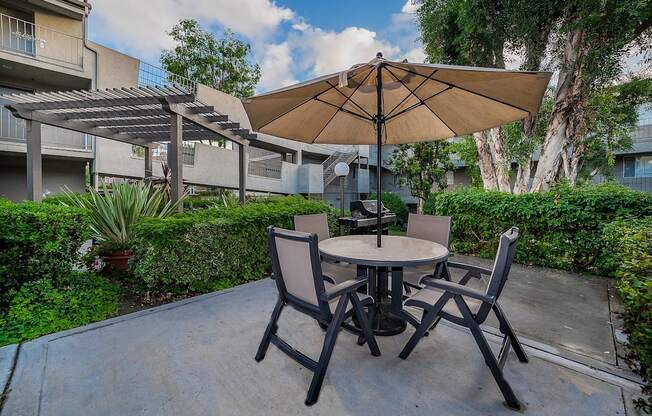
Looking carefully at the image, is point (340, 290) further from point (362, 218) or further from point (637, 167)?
point (637, 167)

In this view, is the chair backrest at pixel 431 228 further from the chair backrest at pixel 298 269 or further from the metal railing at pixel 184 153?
the metal railing at pixel 184 153

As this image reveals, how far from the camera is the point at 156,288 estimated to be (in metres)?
3.63

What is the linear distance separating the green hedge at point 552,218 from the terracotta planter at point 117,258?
6.18 m

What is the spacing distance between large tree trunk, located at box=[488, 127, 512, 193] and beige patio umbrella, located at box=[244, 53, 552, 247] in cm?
598

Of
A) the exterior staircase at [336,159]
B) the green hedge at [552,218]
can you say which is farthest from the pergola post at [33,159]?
the exterior staircase at [336,159]

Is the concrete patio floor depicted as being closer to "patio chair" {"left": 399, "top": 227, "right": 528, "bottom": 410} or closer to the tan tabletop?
"patio chair" {"left": 399, "top": 227, "right": 528, "bottom": 410}

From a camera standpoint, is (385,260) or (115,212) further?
(115,212)

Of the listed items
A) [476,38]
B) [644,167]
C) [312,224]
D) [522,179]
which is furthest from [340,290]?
[644,167]

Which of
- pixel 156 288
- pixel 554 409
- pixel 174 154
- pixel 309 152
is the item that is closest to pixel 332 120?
pixel 174 154

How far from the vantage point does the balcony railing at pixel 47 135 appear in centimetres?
901

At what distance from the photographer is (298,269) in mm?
2055

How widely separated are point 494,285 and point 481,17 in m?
7.60

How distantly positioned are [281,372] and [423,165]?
1126cm

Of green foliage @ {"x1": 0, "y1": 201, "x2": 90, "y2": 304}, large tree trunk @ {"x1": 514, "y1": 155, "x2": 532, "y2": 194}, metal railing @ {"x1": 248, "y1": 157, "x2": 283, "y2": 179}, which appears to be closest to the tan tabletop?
green foliage @ {"x1": 0, "y1": 201, "x2": 90, "y2": 304}
